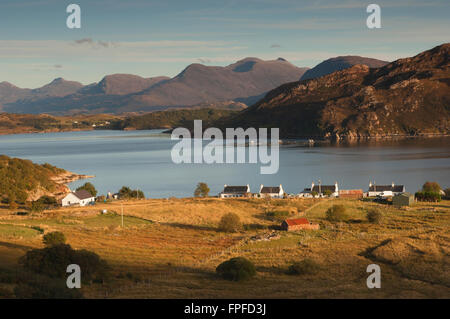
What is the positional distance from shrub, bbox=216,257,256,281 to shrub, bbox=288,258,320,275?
335 cm

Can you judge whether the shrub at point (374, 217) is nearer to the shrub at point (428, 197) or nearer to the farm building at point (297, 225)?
the farm building at point (297, 225)

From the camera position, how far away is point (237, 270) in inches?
1330

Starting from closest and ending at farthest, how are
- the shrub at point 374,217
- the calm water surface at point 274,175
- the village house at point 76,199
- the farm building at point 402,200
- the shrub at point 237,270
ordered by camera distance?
the shrub at point 237,270
the shrub at point 374,217
the farm building at point 402,200
the village house at point 76,199
the calm water surface at point 274,175

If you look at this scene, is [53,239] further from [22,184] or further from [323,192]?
[323,192]

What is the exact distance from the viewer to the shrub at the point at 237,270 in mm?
33562

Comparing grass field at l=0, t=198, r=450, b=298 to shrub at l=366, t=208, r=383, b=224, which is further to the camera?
shrub at l=366, t=208, r=383, b=224

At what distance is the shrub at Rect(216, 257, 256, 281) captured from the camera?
33.6 m

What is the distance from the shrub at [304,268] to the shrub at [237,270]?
11.0 ft
